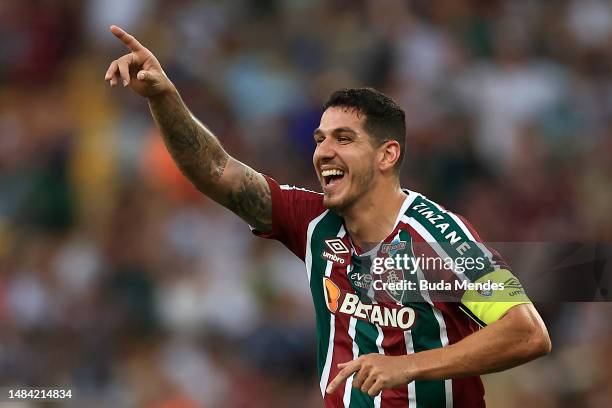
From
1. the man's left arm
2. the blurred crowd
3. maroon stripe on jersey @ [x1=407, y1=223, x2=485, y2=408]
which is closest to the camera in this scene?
the man's left arm

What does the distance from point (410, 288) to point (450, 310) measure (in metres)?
0.21

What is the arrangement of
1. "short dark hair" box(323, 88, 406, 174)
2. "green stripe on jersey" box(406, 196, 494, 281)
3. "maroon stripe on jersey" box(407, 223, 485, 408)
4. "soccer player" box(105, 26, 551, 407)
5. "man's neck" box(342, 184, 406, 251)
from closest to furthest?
"soccer player" box(105, 26, 551, 407), "green stripe on jersey" box(406, 196, 494, 281), "maroon stripe on jersey" box(407, 223, 485, 408), "man's neck" box(342, 184, 406, 251), "short dark hair" box(323, 88, 406, 174)

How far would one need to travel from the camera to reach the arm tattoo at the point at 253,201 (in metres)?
5.64

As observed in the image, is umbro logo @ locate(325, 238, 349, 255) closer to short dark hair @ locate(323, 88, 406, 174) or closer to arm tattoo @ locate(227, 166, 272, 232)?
arm tattoo @ locate(227, 166, 272, 232)

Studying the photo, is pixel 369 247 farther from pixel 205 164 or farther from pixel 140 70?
pixel 140 70

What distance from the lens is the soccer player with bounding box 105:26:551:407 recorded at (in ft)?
16.1

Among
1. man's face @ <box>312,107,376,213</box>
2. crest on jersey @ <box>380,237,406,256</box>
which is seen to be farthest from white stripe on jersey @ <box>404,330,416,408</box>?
man's face @ <box>312,107,376,213</box>

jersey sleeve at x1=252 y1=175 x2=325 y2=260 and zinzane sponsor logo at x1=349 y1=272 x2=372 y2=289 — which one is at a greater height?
jersey sleeve at x1=252 y1=175 x2=325 y2=260

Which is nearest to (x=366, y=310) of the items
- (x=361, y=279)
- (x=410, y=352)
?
(x=361, y=279)

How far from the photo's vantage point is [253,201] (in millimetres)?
5668

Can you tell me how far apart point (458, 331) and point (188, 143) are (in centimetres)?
154

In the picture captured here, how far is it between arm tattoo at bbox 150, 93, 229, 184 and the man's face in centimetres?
50

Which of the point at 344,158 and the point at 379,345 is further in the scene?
the point at 344,158

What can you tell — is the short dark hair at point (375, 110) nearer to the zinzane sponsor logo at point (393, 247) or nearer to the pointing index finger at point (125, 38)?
the zinzane sponsor logo at point (393, 247)
